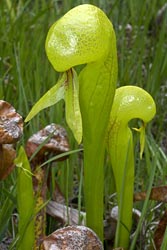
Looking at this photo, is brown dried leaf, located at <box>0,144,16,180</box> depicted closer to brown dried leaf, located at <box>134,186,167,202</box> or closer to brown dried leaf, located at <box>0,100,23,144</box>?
brown dried leaf, located at <box>0,100,23,144</box>

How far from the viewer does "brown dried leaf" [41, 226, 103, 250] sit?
109 centimetres

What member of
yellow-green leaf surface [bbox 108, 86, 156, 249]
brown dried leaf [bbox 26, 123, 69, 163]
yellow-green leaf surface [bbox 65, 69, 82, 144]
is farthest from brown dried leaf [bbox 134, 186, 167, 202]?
yellow-green leaf surface [bbox 65, 69, 82, 144]

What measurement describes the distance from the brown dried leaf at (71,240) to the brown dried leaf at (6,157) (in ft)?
0.59

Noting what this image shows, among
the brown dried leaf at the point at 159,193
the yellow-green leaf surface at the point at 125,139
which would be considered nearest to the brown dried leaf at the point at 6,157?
the yellow-green leaf surface at the point at 125,139

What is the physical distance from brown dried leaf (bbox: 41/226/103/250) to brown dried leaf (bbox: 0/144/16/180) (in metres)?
0.18

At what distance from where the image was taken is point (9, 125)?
1.12m

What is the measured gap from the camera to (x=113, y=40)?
1.16 metres

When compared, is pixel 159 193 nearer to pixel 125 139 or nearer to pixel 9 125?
pixel 125 139

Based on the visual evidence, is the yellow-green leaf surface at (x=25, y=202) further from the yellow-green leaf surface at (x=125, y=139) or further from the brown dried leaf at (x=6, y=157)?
the yellow-green leaf surface at (x=125, y=139)

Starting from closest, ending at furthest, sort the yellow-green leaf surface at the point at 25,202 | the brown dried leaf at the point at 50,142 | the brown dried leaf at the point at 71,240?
the brown dried leaf at the point at 71,240 < the yellow-green leaf surface at the point at 25,202 < the brown dried leaf at the point at 50,142

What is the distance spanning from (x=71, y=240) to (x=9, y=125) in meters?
0.24

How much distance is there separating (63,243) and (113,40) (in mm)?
394

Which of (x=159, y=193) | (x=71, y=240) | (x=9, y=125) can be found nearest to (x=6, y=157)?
(x=9, y=125)

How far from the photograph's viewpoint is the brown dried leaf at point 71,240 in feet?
3.56
